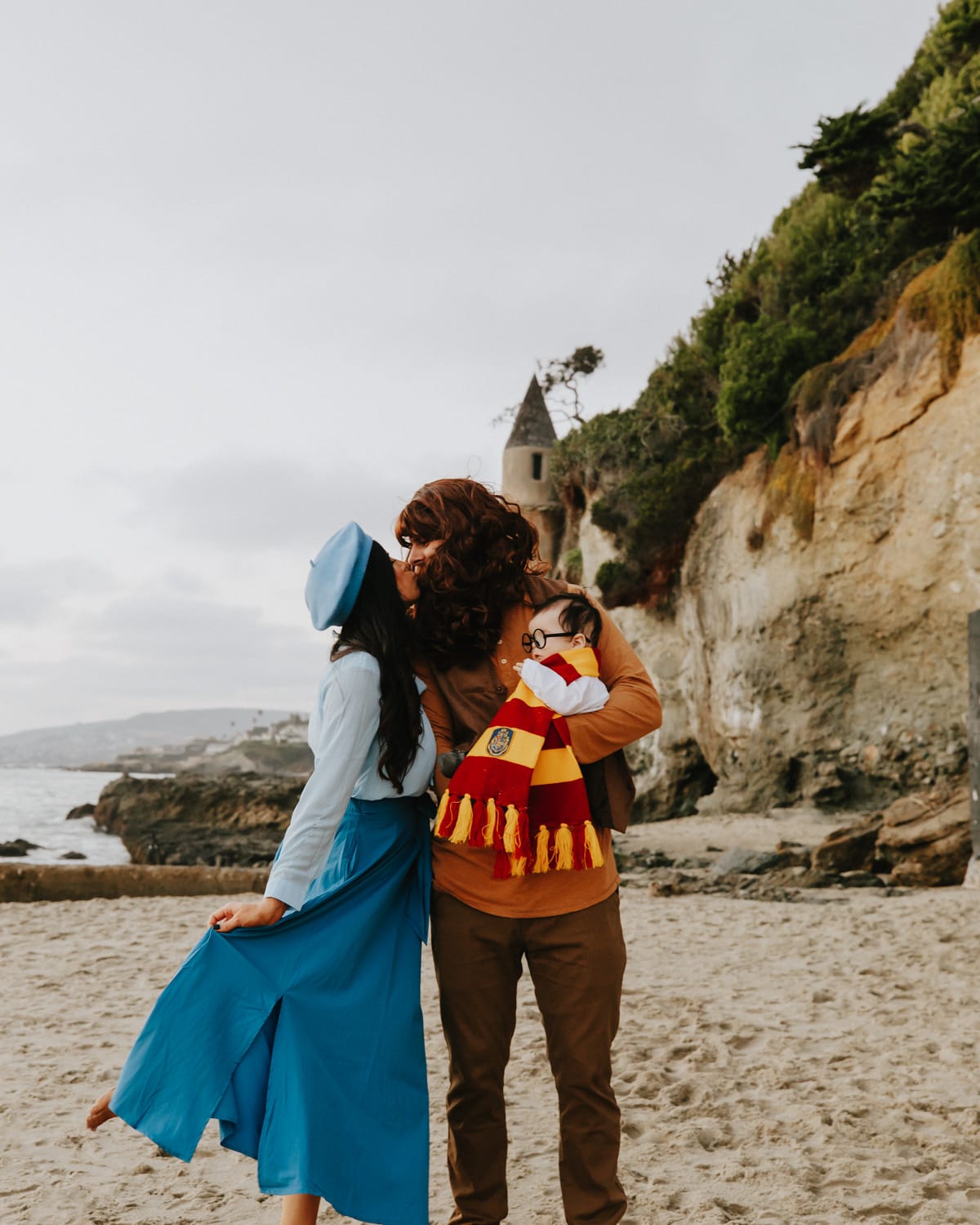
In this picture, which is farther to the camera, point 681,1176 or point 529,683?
point 681,1176

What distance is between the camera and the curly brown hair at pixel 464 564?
94.7 inches

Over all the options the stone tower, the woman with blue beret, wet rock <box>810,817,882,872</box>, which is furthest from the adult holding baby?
the stone tower

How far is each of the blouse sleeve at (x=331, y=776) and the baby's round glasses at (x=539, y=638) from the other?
15.9 inches

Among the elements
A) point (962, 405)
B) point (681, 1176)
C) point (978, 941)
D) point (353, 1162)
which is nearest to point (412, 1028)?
point (353, 1162)

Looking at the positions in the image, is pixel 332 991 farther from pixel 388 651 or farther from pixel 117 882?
pixel 117 882

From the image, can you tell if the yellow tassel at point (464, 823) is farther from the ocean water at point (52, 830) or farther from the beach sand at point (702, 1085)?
the ocean water at point (52, 830)

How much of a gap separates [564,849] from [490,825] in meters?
0.19

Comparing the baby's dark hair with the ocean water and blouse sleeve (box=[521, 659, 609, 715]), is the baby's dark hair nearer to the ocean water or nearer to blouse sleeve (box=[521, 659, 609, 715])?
blouse sleeve (box=[521, 659, 609, 715])

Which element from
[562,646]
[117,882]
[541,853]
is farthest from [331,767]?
[117,882]

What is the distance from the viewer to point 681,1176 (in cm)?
342

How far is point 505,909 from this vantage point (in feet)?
7.82

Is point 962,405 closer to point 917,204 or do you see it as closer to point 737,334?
point 917,204

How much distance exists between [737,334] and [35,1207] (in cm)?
1997

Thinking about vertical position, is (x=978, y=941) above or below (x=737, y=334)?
below
